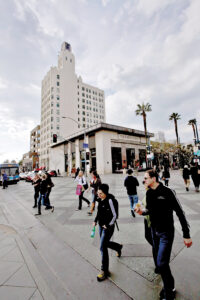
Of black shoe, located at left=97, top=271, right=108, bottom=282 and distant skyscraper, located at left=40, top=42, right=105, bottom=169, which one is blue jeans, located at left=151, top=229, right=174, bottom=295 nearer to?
black shoe, located at left=97, top=271, right=108, bottom=282

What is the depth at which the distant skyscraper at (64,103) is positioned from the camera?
55250 mm

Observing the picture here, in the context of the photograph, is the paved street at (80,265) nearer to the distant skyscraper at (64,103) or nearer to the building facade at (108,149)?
the building facade at (108,149)

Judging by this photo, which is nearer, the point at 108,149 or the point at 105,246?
the point at 105,246

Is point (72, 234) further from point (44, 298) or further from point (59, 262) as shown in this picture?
point (44, 298)

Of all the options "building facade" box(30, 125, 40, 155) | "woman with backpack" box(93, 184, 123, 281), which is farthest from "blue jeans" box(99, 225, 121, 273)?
"building facade" box(30, 125, 40, 155)

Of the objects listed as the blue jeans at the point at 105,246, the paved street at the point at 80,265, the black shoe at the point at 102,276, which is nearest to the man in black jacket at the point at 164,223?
the paved street at the point at 80,265

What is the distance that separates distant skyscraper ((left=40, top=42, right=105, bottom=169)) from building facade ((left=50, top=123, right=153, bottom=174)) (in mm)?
16187

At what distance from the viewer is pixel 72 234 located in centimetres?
405

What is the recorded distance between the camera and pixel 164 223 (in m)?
1.98

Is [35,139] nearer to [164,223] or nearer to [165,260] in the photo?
[164,223]

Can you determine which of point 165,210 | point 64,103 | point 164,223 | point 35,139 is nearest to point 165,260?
point 164,223

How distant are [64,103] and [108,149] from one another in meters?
35.3

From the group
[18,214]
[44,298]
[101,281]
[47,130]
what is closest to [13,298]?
[44,298]

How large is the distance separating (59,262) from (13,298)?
3.05 feet
